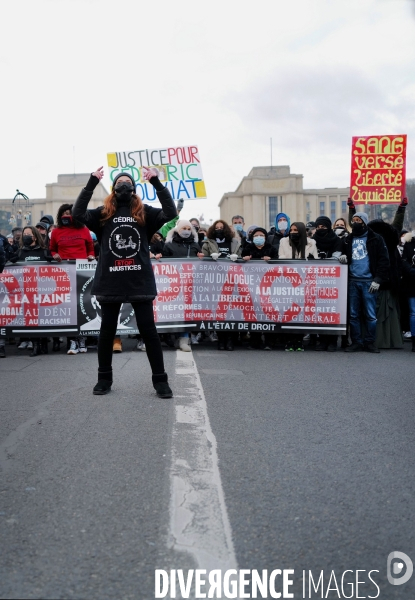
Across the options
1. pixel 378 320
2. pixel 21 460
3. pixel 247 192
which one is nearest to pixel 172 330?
pixel 378 320

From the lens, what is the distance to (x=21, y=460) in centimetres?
408

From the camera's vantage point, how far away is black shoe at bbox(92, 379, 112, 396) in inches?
241

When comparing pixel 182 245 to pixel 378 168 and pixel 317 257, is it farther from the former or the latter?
pixel 378 168

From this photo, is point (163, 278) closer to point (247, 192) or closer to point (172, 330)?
point (172, 330)

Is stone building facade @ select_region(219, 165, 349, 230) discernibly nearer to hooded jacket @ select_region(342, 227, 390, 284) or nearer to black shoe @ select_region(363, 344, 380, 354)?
hooded jacket @ select_region(342, 227, 390, 284)

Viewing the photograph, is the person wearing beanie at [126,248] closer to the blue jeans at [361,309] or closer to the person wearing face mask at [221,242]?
the person wearing face mask at [221,242]

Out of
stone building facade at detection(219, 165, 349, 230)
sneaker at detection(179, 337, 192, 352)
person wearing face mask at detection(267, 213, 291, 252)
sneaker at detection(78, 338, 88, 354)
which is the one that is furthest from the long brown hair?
stone building facade at detection(219, 165, 349, 230)

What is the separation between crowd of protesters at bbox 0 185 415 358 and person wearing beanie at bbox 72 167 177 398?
364 centimetres

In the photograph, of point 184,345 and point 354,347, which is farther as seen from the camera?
point 354,347

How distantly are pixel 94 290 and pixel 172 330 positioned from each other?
401 centimetres

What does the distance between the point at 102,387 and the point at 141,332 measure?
1.95 ft

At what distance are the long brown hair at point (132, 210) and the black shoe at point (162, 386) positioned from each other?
4.39 ft

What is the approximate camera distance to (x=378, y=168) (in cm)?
1412

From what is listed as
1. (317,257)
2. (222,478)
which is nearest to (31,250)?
(317,257)
